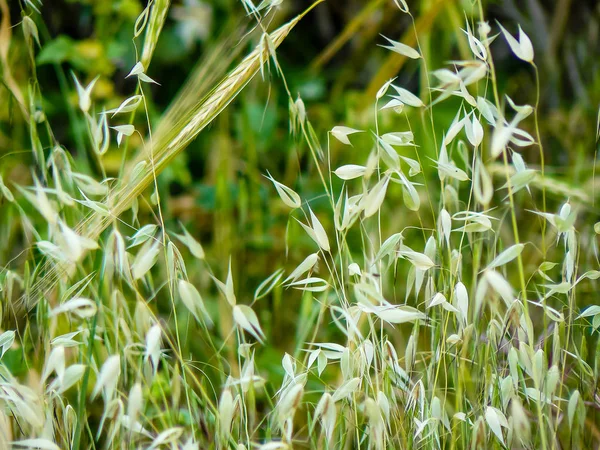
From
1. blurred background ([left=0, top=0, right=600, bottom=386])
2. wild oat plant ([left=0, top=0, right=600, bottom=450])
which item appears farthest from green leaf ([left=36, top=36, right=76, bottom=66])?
wild oat plant ([left=0, top=0, right=600, bottom=450])

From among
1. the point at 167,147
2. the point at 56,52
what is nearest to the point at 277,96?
the point at 56,52

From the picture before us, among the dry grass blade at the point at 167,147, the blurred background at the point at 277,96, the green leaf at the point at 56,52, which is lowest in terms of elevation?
the blurred background at the point at 277,96

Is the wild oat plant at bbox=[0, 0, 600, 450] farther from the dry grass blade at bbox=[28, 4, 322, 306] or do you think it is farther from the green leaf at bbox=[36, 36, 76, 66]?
the green leaf at bbox=[36, 36, 76, 66]

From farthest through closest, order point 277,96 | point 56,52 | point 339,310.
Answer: point 277,96 < point 56,52 < point 339,310

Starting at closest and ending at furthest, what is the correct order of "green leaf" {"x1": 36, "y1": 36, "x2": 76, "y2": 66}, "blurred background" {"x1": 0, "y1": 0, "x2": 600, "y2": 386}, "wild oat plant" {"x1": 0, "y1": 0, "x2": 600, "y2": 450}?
"wild oat plant" {"x1": 0, "y1": 0, "x2": 600, "y2": 450} → "green leaf" {"x1": 36, "y1": 36, "x2": 76, "y2": 66} → "blurred background" {"x1": 0, "y1": 0, "x2": 600, "y2": 386}

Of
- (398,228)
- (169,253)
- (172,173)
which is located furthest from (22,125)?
(169,253)

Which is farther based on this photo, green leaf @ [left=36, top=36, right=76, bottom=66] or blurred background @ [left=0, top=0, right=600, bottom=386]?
blurred background @ [left=0, top=0, right=600, bottom=386]

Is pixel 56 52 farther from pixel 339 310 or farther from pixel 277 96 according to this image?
pixel 339 310

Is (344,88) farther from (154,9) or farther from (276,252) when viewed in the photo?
(154,9)

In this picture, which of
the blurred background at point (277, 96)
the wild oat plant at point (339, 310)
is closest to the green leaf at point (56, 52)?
the blurred background at point (277, 96)

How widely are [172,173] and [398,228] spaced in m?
0.39

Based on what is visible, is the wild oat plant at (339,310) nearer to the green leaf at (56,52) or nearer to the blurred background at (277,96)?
the green leaf at (56,52)

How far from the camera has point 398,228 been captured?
41.6 inches

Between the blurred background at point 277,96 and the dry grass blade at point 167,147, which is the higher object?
the dry grass blade at point 167,147
